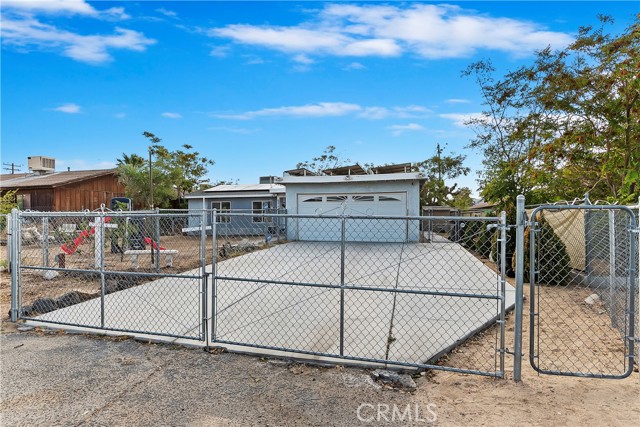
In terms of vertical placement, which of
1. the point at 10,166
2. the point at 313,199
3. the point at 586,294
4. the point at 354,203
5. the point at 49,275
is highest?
the point at 10,166

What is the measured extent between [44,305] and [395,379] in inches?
213

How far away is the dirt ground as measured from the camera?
2961 mm

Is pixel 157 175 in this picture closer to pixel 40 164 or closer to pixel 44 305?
pixel 40 164

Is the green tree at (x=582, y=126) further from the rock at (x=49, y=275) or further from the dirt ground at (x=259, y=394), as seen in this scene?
the rock at (x=49, y=275)

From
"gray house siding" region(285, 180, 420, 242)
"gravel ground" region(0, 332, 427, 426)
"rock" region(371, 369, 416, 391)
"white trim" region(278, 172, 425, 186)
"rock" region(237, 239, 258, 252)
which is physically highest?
"white trim" region(278, 172, 425, 186)

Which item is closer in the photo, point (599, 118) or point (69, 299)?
point (69, 299)

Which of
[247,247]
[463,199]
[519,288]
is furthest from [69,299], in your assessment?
[463,199]

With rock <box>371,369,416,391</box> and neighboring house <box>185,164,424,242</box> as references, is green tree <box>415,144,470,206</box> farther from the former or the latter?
rock <box>371,369,416,391</box>

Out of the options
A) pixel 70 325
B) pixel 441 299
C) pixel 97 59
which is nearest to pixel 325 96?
pixel 97 59

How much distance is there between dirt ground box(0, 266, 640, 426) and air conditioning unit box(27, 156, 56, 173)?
112ft

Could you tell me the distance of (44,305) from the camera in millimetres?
6004

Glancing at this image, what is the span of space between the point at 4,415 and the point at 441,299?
5.76 meters

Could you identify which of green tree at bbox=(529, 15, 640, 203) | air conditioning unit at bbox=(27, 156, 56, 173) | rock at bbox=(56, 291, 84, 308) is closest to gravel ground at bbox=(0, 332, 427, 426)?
rock at bbox=(56, 291, 84, 308)

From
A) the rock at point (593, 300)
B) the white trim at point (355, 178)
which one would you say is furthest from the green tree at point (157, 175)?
the rock at point (593, 300)
